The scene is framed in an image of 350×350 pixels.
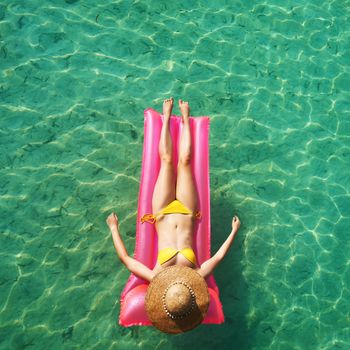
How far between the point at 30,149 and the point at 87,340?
2.03 metres

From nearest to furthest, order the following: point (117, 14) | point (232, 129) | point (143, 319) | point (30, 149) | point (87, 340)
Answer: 1. point (143, 319)
2. point (87, 340)
3. point (30, 149)
4. point (232, 129)
5. point (117, 14)

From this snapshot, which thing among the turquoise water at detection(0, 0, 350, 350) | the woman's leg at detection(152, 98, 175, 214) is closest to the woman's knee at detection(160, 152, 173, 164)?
the woman's leg at detection(152, 98, 175, 214)

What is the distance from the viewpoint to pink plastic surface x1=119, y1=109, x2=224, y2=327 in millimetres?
3199

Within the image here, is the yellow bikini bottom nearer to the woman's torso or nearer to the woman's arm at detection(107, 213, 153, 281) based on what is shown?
the woman's torso

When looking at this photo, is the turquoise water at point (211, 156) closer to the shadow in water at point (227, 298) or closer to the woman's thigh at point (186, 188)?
the shadow in water at point (227, 298)

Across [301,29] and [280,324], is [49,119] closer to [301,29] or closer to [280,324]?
[280,324]

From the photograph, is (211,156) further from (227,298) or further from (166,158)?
(227,298)

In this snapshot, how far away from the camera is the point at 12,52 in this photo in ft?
15.4

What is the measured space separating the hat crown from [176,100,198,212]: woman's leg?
1.04 meters

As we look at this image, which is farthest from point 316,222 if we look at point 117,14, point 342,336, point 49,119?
point 117,14

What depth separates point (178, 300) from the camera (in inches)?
103

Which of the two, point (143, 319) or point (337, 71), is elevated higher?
point (337, 71)

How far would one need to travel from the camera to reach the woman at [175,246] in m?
2.72

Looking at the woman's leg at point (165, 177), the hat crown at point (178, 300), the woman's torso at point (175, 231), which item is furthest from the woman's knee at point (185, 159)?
the hat crown at point (178, 300)
